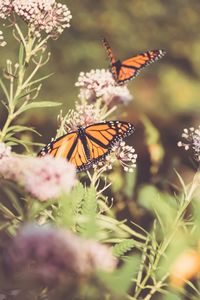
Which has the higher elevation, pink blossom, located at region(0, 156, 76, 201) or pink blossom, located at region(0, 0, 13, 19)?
pink blossom, located at region(0, 0, 13, 19)

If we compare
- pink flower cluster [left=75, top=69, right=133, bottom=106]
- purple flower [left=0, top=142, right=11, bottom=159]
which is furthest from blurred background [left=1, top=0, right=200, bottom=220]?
purple flower [left=0, top=142, right=11, bottom=159]

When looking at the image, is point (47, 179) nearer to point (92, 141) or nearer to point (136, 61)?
point (92, 141)

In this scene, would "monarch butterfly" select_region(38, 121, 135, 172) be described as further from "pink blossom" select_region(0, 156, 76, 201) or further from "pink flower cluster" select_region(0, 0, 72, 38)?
"pink blossom" select_region(0, 156, 76, 201)

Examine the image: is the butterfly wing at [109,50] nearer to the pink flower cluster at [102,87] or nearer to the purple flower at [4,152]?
the pink flower cluster at [102,87]

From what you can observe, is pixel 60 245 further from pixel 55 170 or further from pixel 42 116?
pixel 42 116

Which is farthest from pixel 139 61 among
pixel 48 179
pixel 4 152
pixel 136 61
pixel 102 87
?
pixel 48 179
